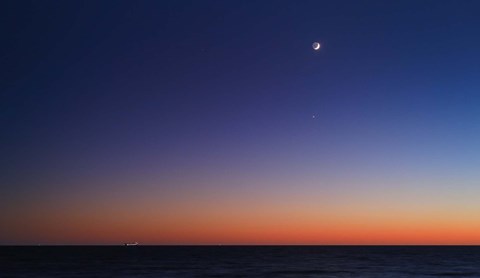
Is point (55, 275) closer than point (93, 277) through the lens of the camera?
No

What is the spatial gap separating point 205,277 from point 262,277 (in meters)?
7.86

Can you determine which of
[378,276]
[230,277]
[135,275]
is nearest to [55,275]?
[135,275]

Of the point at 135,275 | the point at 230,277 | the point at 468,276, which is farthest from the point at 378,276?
the point at 135,275

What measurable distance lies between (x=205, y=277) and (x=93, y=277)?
14893 mm

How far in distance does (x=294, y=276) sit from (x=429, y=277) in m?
18.8

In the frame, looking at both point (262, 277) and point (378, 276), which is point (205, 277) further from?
point (378, 276)

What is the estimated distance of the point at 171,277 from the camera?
6347 cm

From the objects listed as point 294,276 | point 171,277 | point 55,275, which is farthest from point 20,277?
point 294,276

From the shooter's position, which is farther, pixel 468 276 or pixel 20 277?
pixel 468 276

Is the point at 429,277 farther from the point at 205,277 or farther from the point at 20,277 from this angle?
the point at 20,277

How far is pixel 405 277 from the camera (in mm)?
64062

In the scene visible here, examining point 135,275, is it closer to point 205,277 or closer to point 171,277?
point 171,277

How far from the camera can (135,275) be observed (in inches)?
2579

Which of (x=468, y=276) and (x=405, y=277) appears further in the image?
(x=468, y=276)
